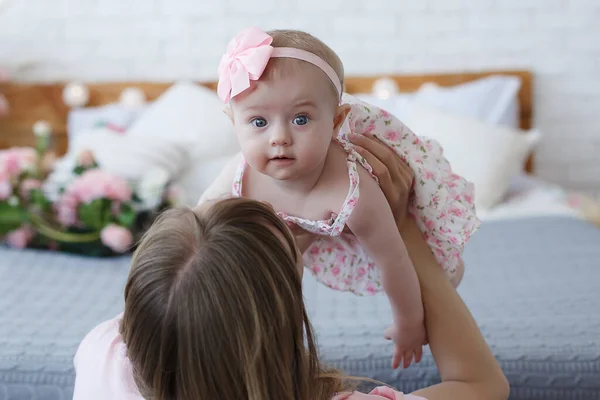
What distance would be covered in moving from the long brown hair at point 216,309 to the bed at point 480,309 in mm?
583

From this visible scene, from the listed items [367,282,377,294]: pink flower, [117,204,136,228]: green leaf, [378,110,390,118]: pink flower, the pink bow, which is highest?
the pink bow

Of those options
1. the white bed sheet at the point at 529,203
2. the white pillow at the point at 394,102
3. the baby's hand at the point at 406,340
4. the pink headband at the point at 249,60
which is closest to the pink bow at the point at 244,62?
the pink headband at the point at 249,60

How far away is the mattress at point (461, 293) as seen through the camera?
144 centimetres

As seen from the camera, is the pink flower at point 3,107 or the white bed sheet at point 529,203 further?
the pink flower at point 3,107

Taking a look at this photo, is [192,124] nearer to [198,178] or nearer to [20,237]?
[198,178]

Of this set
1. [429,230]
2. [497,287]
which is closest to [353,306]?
[497,287]

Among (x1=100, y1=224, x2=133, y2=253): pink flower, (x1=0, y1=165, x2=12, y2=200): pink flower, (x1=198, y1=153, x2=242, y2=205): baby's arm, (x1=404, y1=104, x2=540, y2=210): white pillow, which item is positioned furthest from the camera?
(x1=404, y1=104, x2=540, y2=210): white pillow

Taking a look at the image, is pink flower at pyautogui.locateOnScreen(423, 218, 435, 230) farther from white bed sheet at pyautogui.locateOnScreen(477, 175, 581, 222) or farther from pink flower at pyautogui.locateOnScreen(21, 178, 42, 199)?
pink flower at pyautogui.locateOnScreen(21, 178, 42, 199)

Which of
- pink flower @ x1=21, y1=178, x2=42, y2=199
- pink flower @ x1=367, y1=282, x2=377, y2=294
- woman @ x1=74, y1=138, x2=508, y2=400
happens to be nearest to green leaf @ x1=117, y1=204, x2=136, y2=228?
pink flower @ x1=21, y1=178, x2=42, y2=199

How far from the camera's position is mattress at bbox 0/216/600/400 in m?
1.44

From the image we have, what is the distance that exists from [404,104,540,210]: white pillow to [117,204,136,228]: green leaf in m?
1.11

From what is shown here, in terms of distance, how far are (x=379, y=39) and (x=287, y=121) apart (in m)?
2.32

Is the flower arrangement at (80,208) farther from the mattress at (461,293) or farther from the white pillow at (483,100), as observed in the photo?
the white pillow at (483,100)

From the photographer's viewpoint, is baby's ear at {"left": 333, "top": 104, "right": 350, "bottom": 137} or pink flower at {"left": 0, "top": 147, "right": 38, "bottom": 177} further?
pink flower at {"left": 0, "top": 147, "right": 38, "bottom": 177}
